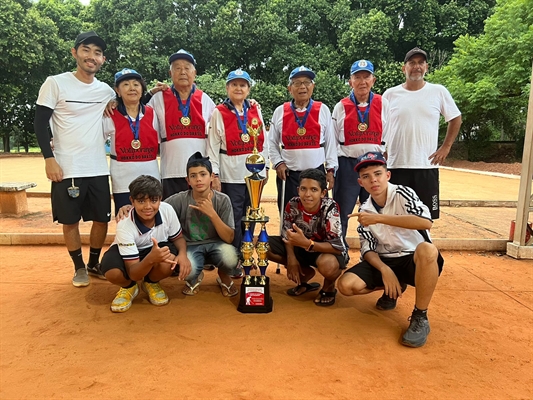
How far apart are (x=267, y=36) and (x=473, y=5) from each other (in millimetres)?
11254

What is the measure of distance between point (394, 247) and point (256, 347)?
125 cm

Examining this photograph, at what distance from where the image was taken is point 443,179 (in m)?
12.6

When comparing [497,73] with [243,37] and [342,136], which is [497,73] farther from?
[342,136]

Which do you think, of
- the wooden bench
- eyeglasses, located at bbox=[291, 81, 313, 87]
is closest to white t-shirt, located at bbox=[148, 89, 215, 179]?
eyeglasses, located at bbox=[291, 81, 313, 87]

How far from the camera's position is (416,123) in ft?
12.6

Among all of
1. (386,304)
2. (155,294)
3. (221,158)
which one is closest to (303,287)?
(386,304)

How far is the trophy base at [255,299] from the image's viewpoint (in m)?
3.07

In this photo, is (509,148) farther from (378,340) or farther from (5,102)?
(5,102)

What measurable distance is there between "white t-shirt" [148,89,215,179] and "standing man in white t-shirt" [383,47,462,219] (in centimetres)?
186

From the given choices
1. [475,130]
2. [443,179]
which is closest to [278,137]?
[443,179]

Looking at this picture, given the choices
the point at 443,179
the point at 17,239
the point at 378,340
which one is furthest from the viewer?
the point at 443,179

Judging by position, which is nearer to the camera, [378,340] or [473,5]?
[378,340]

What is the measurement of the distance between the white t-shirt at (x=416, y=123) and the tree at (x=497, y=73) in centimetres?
1296

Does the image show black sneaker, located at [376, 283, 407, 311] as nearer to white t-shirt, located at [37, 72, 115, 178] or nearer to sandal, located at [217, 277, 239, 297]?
sandal, located at [217, 277, 239, 297]
